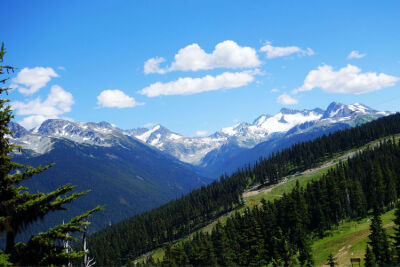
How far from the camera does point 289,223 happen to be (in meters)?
98.2

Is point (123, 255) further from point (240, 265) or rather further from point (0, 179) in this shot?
point (0, 179)

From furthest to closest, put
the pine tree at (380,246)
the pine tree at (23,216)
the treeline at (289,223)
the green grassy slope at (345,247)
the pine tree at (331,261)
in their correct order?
1. the treeline at (289,223)
2. the green grassy slope at (345,247)
3. the pine tree at (331,261)
4. the pine tree at (380,246)
5. the pine tree at (23,216)

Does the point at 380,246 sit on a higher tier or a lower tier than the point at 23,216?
lower

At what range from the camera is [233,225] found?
375ft

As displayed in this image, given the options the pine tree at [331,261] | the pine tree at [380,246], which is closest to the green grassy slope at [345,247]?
the pine tree at [331,261]

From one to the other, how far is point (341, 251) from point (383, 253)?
15.7m

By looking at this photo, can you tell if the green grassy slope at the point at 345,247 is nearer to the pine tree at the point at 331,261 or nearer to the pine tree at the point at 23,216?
the pine tree at the point at 331,261

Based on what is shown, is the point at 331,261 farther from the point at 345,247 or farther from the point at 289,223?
the point at 289,223

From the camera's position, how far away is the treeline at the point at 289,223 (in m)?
83.8

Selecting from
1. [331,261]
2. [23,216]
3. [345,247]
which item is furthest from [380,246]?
[23,216]

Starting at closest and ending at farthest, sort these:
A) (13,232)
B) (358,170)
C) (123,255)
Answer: (13,232) < (358,170) < (123,255)

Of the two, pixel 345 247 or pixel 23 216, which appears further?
pixel 345 247

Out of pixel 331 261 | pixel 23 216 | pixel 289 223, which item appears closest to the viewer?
pixel 23 216

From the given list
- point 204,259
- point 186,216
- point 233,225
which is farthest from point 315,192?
point 186,216
